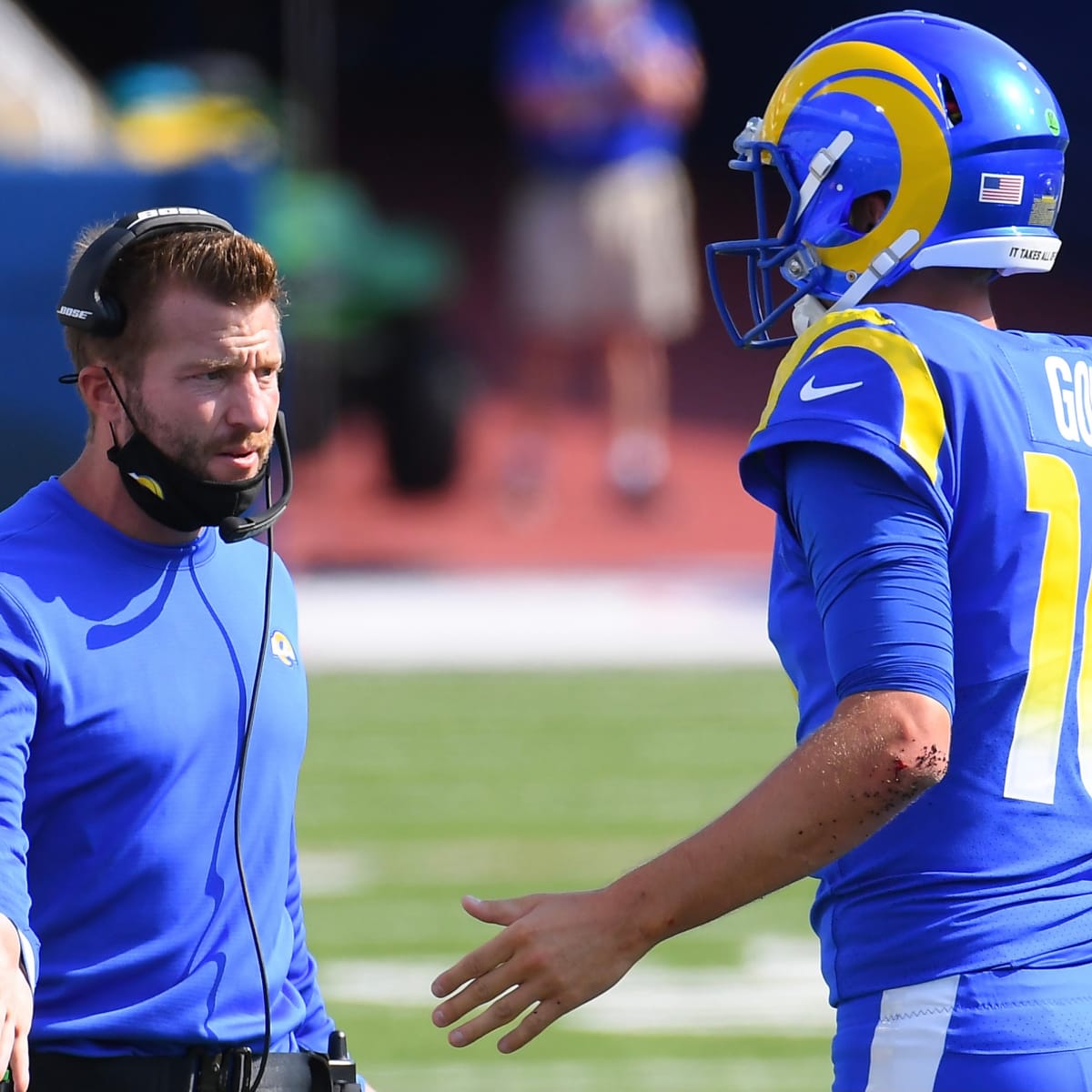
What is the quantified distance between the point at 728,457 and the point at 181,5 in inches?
304

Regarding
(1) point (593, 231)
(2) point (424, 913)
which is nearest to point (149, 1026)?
(2) point (424, 913)

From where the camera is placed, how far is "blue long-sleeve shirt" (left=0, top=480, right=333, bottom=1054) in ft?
8.84

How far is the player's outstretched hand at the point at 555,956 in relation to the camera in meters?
2.41

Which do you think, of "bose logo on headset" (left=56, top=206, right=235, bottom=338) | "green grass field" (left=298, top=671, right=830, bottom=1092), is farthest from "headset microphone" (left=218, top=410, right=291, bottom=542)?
"green grass field" (left=298, top=671, right=830, bottom=1092)

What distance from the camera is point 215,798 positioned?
284cm

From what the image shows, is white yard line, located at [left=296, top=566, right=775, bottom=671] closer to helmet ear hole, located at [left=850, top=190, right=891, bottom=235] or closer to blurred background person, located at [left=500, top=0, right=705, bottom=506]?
blurred background person, located at [left=500, top=0, right=705, bottom=506]

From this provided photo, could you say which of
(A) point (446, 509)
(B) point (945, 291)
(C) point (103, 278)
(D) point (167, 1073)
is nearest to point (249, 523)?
(C) point (103, 278)

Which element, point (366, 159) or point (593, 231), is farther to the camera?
point (366, 159)

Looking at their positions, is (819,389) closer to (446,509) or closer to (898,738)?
(898,738)

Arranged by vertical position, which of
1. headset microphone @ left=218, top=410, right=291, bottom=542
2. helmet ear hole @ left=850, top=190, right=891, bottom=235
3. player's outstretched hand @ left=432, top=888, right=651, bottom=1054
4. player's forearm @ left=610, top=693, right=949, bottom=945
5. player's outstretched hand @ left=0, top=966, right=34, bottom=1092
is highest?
helmet ear hole @ left=850, top=190, right=891, bottom=235

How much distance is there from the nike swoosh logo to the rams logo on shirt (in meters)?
0.88

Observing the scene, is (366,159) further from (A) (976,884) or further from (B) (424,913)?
(A) (976,884)

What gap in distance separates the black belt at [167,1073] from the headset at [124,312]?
0.10 ft

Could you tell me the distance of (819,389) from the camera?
247 cm
